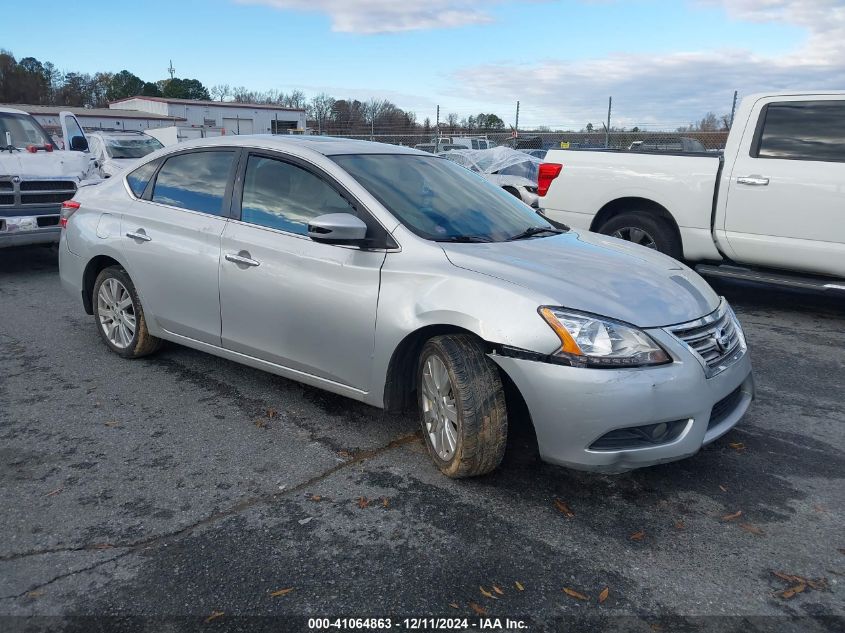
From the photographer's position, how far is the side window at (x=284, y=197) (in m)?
4.02

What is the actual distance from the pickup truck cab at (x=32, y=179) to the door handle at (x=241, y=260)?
550 cm

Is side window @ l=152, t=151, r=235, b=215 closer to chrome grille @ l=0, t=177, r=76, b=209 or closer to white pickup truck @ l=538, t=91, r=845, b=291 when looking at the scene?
chrome grille @ l=0, t=177, r=76, b=209

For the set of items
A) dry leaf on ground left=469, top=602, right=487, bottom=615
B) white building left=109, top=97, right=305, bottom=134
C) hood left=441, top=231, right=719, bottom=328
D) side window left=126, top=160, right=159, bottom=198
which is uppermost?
white building left=109, top=97, right=305, bottom=134

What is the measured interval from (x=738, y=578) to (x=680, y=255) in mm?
4875

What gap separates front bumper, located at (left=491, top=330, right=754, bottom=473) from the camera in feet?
9.96

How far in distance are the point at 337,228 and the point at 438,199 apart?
0.83 m

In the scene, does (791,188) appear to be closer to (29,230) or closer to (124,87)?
(29,230)

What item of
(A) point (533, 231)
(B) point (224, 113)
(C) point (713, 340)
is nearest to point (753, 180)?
(A) point (533, 231)

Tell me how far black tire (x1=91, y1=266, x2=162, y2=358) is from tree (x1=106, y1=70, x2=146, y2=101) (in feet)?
330

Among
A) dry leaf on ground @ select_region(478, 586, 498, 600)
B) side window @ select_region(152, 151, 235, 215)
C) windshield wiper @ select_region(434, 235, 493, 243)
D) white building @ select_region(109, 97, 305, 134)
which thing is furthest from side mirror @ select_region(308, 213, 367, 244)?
white building @ select_region(109, 97, 305, 134)

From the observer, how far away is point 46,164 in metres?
8.98

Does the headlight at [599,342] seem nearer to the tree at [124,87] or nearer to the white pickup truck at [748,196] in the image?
the white pickup truck at [748,196]

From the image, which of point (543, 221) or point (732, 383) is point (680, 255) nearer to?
point (543, 221)

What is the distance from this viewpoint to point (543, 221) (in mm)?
4609
